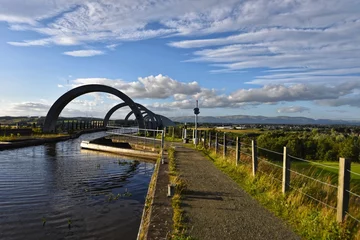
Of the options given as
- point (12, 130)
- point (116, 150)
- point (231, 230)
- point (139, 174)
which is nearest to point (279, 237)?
point (231, 230)

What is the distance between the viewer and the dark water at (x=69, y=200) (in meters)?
Answer: 5.41

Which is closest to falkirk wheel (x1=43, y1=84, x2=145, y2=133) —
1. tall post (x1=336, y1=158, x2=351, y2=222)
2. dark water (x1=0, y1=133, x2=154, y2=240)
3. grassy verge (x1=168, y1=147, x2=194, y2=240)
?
dark water (x1=0, y1=133, x2=154, y2=240)

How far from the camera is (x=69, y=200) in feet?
23.5

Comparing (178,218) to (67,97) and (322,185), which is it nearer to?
(322,185)

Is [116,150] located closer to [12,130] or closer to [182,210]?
[12,130]

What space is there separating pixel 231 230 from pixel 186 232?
649 millimetres

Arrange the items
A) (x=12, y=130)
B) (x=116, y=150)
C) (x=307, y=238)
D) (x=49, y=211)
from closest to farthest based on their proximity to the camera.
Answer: (x=307, y=238) < (x=49, y=211) < (x=116, y=150) < (x=12, y=130)

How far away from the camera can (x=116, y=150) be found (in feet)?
56.4

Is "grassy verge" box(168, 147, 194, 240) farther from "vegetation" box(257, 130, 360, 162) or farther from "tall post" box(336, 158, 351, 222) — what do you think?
"vegetation" box(257, 130, 360, 162)

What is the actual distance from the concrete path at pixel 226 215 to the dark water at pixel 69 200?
1227 millimetres

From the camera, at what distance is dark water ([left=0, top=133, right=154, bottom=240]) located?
5.41m

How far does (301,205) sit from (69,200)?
498 centimetres

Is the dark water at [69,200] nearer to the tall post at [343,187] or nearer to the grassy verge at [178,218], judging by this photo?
→ the grassy verge at [178,218]

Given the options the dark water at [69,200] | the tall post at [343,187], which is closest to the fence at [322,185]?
the tall post at [343,187]
